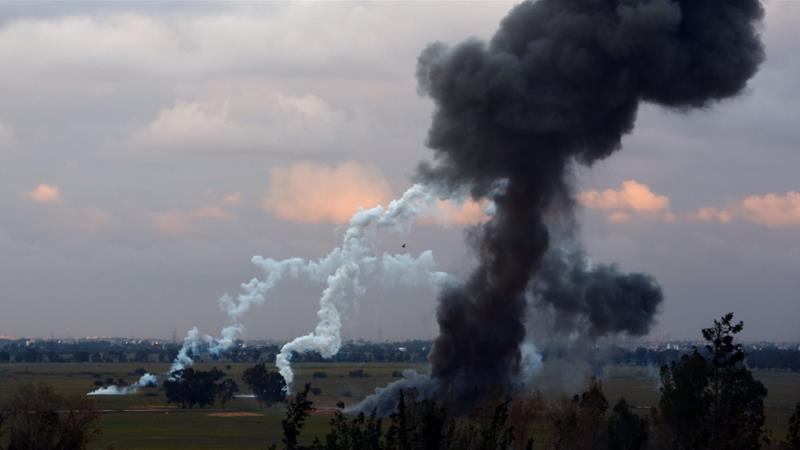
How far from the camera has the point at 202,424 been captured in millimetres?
196625

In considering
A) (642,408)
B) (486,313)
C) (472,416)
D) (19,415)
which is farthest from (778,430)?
(19,415)

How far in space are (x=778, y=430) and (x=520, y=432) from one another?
76051 millimetres

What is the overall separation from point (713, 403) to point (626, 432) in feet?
74.7

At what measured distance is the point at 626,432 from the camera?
123m

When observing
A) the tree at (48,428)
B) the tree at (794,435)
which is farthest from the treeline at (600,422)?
the tree at (48,428)

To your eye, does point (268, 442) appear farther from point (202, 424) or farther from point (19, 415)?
point (19, 415)

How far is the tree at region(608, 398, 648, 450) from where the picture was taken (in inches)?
4610

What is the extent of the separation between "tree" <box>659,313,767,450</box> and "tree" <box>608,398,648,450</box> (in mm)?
3925

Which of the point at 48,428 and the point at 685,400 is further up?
the point at 685,400

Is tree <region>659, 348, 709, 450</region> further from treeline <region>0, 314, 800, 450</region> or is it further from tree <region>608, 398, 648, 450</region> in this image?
tree <region>608, 398, 648, 450</region>

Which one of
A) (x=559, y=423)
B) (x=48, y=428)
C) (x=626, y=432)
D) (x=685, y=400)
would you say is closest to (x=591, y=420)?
(x=559, y=423)

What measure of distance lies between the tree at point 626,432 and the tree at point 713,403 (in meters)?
3.93

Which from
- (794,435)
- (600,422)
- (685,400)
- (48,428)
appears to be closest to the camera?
(794,435)

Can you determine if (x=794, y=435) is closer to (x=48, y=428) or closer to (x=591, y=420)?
(x=591, y=420)
